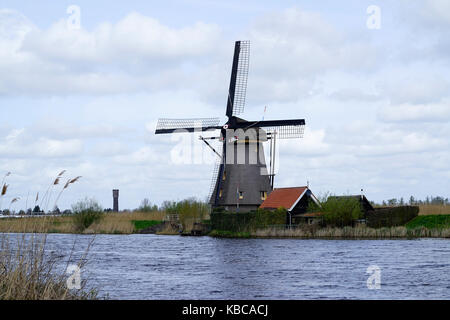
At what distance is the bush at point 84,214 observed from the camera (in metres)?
42.8

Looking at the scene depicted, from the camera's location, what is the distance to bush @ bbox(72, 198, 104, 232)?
42812 mm

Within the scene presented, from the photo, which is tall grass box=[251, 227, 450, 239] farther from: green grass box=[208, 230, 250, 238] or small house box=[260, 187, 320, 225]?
small house box=[260, 187, 320, 225]

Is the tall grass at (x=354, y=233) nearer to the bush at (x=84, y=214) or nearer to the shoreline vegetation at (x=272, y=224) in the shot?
the shoreline vegetation at (x=272, y=224)

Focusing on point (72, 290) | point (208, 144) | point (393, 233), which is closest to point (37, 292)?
point (72, 290)

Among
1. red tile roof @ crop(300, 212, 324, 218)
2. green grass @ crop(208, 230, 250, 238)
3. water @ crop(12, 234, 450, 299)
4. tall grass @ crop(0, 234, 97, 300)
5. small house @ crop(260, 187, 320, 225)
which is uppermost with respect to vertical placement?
small house @ crop(260, 187, 320, 225)

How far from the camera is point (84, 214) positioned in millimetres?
42875

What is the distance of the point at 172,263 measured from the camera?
1983 cm

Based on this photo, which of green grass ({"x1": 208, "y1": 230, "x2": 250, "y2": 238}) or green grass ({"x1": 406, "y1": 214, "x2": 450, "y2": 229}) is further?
green grass ({"x1": 406, "y1": 214, "x2": 450, "y2": 229})

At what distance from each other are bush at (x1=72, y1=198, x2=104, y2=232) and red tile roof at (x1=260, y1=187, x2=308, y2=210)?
45.4 feet

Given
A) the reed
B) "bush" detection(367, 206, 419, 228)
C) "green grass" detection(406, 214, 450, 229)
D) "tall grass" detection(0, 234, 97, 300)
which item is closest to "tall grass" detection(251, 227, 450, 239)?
"bush" detection(367, 206, 419, 228)

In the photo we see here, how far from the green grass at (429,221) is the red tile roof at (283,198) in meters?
6.59
